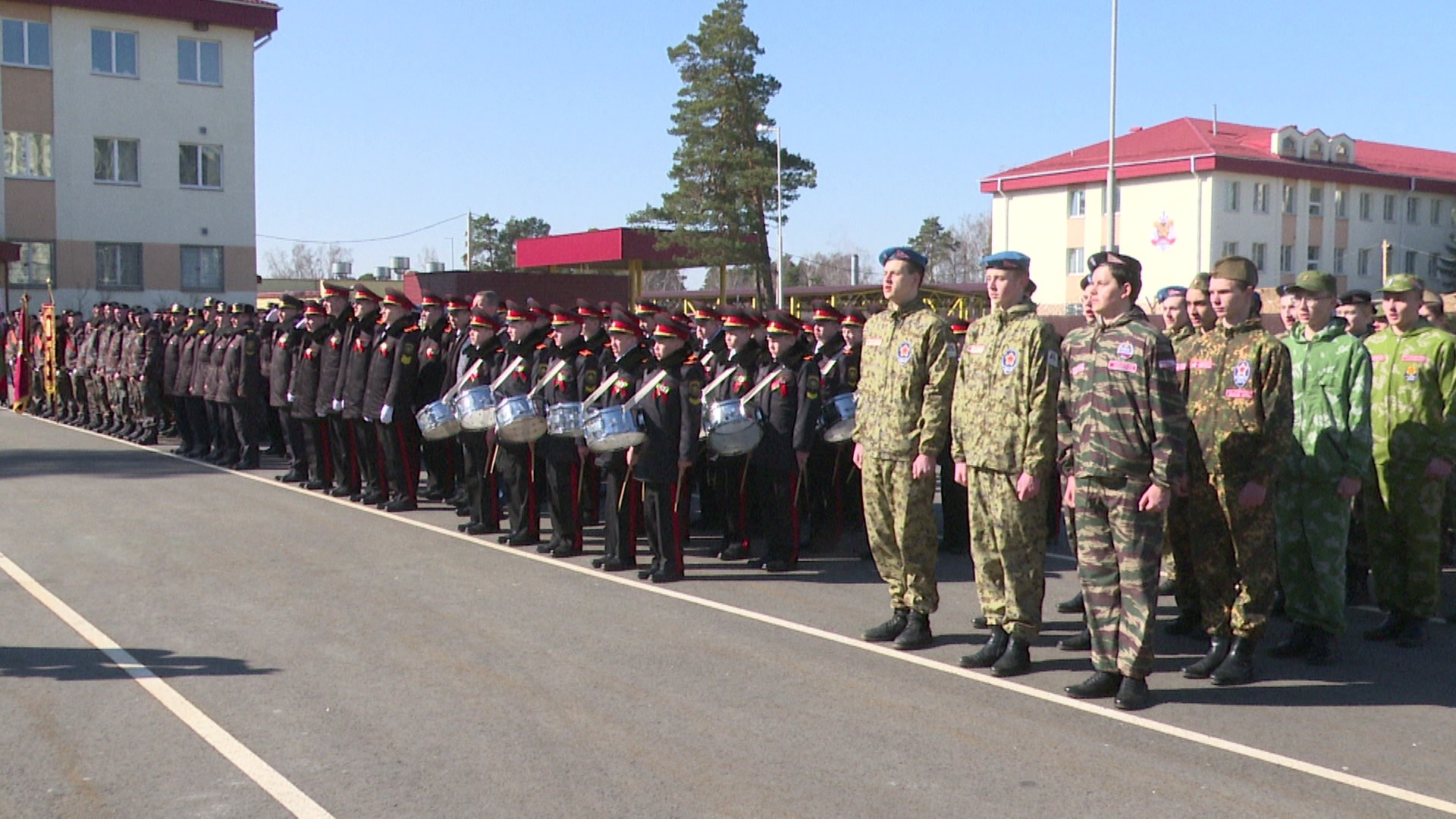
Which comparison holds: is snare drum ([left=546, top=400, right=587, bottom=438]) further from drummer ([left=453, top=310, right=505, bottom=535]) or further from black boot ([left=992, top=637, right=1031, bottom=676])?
black boot ([left=992, top=637, right=1031, bottom=676])

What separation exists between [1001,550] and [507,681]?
2.52 metres

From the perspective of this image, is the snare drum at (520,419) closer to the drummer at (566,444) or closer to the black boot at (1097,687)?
the drummer at (566,444)

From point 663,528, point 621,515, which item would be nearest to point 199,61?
point 621,515

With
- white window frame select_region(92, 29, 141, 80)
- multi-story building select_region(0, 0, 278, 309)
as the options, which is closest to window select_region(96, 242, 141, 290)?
multi-story building select_region(0, 0, 278, 309)

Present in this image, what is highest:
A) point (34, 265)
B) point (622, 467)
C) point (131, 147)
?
point (131, 147)

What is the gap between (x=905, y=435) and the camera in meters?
7.24

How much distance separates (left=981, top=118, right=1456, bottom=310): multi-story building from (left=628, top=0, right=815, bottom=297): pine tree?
11.5m

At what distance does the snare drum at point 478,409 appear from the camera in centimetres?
1060

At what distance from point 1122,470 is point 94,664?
17.1 feet

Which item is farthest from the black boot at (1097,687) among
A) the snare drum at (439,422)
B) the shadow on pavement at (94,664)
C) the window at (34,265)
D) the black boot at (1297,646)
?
the window at (34,265)

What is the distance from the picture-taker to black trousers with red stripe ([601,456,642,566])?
9.84 meters

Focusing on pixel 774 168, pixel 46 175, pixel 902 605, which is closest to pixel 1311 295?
pixel 902 605

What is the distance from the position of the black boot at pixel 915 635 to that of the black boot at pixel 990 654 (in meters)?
0.41

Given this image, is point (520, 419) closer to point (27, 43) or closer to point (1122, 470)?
point (1122, 470)
